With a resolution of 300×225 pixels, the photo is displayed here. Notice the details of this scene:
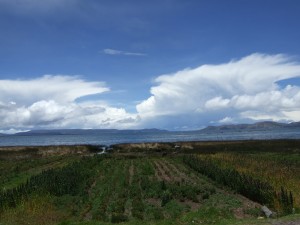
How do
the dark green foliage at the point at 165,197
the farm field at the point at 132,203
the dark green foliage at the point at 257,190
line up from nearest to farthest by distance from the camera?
the farm field at the point at 132,203, the dark green foliage at the point at 257,190, the dark green foliage at the point at 165,197

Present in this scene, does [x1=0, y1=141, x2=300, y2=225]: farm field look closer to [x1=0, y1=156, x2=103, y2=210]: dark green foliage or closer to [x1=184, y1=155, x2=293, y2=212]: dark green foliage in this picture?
[x1=0, y1=156, x2=103, y2=210]: dark green foliage

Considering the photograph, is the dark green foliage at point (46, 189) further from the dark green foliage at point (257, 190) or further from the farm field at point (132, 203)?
the dark green foliage at point (257, 190)

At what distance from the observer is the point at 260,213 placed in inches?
629

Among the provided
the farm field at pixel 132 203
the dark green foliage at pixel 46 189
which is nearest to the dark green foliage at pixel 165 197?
the farm field at pixel 132 203

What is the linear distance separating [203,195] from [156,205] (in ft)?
8.96

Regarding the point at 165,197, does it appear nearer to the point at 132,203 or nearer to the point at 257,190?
the point at 132,203

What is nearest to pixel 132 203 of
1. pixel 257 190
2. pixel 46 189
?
pixel 46 189

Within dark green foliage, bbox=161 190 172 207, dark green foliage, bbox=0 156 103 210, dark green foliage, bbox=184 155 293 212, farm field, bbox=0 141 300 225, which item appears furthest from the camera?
dark green foliage, bbox=0 156 103 210

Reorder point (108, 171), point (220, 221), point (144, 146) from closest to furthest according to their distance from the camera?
point (220, 221) → point (108, 171) → point (144, 146)

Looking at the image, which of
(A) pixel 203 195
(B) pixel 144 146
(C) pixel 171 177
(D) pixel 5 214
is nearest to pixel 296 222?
(A) pixel 203 195

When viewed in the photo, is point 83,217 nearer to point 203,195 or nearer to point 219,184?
point 203,195

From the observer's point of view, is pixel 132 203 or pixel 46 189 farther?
pixel 46 189

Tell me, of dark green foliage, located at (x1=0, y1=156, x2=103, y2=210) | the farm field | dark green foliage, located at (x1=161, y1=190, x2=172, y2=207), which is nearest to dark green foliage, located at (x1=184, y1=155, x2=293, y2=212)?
the farm field

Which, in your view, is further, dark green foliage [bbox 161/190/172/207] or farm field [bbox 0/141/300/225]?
dark green foliage [bbox 161/190/172/207]
